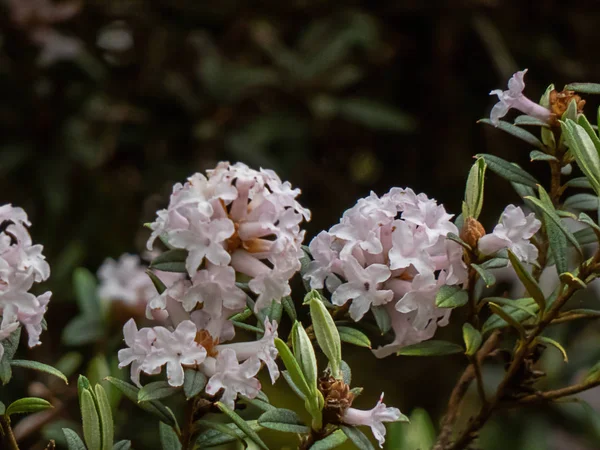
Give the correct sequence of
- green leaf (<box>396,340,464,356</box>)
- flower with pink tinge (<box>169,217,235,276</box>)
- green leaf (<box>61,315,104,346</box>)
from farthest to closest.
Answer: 1. green leaf (<box>61,315,104,346</box>)
2. green leaf (<box>396,340,464,356</box>)
3. flower with pink tinge (<box>169,217,235,276</box>)

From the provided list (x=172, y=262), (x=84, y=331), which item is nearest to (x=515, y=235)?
(x=172, y=262)

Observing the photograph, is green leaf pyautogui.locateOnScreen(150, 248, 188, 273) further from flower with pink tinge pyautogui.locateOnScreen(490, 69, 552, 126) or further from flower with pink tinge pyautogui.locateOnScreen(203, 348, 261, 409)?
flower with pink tinge pyautogui.locateOnScreen(490, 69, 552, 126)

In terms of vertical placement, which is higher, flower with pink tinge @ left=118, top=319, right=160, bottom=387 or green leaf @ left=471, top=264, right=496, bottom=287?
green leaf @ left=471, top=264, right=496, bottom=287

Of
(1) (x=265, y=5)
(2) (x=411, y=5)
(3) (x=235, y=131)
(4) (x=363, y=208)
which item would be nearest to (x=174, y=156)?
(3) (x=235, y=131)

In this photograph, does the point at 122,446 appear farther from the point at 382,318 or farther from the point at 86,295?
the point at 86,295

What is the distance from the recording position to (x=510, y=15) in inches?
71.1

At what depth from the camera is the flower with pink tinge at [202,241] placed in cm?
55

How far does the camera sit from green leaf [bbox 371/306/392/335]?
607 mm

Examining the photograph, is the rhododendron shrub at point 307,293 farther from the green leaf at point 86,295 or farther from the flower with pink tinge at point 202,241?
the green leaf at point 86,295

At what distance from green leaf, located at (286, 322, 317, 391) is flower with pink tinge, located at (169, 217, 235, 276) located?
3.2 inches

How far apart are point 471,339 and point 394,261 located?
3.7 inches

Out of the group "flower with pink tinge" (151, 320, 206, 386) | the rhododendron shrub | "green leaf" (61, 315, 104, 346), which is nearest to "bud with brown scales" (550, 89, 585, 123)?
the rhododendron shrub

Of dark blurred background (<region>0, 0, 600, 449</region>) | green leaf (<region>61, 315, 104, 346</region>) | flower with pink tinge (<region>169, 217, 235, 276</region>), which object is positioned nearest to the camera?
flower with pink tinge (<region>169, 217, 235, 276</region>)

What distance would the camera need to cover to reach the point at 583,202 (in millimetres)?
710
